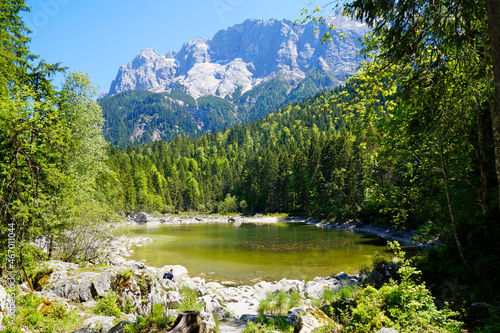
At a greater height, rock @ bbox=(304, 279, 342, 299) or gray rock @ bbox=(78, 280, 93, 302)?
gray rock @ bbox=(78, 280, 93, 302)

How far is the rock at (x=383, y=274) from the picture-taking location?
9387mm

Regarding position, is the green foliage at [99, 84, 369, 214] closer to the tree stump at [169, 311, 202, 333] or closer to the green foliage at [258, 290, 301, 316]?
the green foliage at [258, 290, 301, 316]

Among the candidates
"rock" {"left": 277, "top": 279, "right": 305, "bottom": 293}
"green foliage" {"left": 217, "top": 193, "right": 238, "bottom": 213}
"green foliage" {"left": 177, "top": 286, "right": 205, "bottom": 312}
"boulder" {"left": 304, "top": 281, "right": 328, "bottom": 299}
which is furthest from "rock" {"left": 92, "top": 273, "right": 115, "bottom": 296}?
"green foliage" {"left": 217, "top": 193, "right": 238, "bottom": 213}

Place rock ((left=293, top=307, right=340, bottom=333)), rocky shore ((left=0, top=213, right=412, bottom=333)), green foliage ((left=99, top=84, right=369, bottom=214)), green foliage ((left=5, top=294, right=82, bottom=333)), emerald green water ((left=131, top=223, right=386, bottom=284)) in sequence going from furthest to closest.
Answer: green foliage ((left=99, top=84, right=369, bottom=214)) < emerald green water ((left=131, top=223, right=386, bottom=284)) < rocky shore ((left=0, top=213, right=412, bottom=333)) < green foliage ((left=5, top=294, right=82, bottom=333)) < rock ((left=293, top=307, right=340, bottom=333))

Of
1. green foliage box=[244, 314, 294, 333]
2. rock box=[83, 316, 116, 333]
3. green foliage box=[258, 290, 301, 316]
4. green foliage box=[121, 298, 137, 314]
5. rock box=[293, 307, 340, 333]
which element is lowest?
green foliage box=[258, 290, 301, 316]

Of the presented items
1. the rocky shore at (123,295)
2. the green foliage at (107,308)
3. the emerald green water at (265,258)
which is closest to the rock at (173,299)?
the rocky shore at (123,295)

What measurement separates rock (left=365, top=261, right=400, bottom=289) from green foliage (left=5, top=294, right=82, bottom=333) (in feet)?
31.0

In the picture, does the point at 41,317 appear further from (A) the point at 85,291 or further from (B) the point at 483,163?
(B) the point at 483,163

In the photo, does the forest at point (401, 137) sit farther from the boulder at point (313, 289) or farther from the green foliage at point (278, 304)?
the green foliage at point (278, 304)

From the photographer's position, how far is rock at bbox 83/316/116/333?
695 cm

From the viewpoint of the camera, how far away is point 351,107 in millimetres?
7055

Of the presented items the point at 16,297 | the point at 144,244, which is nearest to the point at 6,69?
the point at 16,297

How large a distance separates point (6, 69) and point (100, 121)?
9.63m

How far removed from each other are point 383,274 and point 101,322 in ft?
30.4
